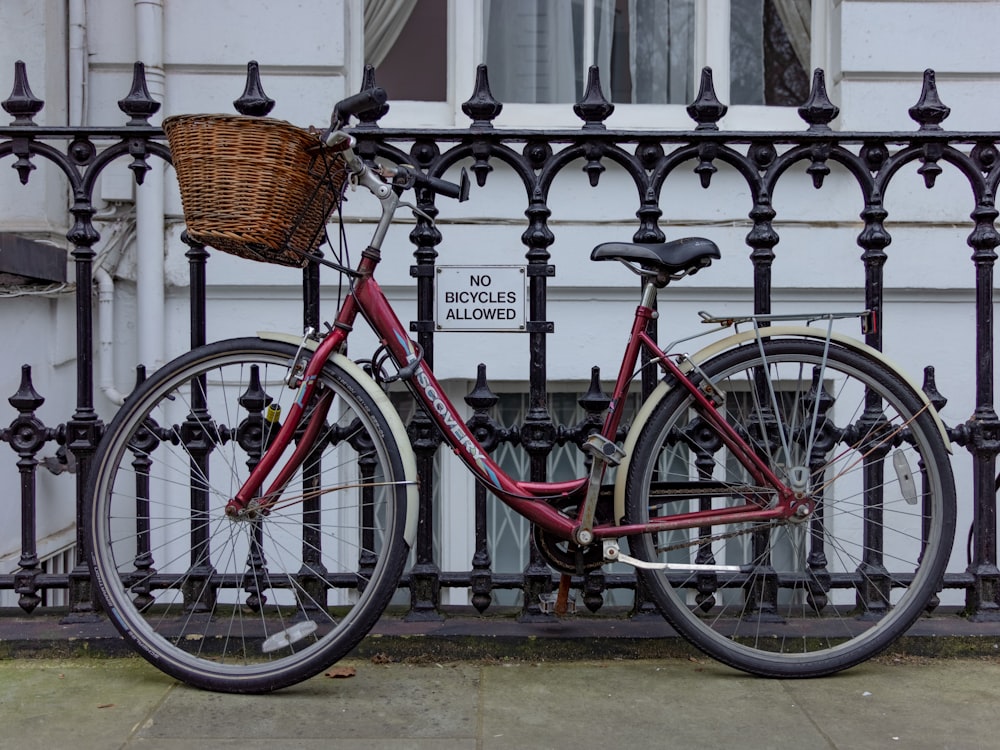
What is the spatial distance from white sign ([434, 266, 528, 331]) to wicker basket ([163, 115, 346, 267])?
58 cm

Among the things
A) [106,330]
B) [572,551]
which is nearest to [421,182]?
[572,551]

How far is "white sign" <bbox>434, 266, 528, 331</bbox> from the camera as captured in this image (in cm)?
289

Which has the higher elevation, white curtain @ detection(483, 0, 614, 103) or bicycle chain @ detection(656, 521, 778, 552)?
white curtain @ detection(483, 0, 614, 103)

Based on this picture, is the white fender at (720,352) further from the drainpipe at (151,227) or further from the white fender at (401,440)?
the drainpipe at (151,227)

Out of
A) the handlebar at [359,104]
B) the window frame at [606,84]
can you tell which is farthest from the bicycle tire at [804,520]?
the window frame at [606,84]

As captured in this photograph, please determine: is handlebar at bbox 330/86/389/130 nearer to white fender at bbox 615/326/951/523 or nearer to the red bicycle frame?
the red bicycle frame

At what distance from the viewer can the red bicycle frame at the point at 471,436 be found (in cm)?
256

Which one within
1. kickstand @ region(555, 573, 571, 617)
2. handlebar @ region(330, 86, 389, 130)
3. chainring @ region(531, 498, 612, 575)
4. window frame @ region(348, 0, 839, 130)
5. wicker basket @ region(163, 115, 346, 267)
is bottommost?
kickstand @ region(555, 573, 571, 617)

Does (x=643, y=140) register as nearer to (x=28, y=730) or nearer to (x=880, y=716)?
(x=880, y=716)

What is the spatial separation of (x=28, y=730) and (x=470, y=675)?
3.47 feet

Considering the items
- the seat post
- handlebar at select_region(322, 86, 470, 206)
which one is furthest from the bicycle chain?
handlebar at select_region(322, 86, 470, 206)

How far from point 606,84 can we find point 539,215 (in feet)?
10.7

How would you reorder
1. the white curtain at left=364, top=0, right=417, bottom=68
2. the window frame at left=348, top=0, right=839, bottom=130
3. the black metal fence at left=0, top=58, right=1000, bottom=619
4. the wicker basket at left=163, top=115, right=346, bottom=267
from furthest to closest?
the white curtain at left=364, top=0, right=417, bottom=68
the window frame at left=348, top=0, right=839, bottom=130
the black metal fence at left=0, top=58, right=1000, bottom=619
the wicker basket at left=163, top=115, right=346, bottom=267

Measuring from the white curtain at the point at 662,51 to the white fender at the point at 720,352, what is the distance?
→ 352 centimetres
